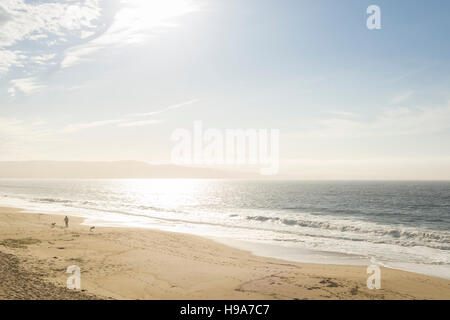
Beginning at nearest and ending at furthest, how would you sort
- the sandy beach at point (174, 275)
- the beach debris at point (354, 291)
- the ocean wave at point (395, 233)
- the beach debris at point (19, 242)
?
the sandy beach at point (174, 275), the beach debris at point (354, 291), the beach debris at point (19, 242), the ocean wave at point (395, 233)

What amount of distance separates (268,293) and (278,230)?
21079 millimetres

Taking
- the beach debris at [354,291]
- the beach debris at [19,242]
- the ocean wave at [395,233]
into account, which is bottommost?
the ocean wave at [395,233]

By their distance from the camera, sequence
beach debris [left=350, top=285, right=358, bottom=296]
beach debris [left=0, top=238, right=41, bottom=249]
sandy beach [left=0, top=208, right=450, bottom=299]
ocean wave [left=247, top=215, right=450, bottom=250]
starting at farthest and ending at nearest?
ocean wave [left=247, top=215, right=450, bottom=250] → beach debris [left=0, top=238, right=41, bottom=249] → beach debris [left=350, top=285, right=358, bottom=296] → sandy beach [left=0, top=208, right=450, bottom=299]

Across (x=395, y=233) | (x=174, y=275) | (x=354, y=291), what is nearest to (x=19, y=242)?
(x=174, y=275)

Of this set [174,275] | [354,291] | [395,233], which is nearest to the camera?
[354,291]

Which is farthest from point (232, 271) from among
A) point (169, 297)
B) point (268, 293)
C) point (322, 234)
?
point (322, 234)

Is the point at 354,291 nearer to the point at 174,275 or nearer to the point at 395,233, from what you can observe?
the point at 174,275

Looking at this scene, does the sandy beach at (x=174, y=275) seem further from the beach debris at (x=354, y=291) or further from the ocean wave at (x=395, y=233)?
the ocean wave at (x=395, y=233)

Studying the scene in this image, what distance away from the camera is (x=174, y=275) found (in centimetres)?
1507

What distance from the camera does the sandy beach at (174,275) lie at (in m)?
12.2

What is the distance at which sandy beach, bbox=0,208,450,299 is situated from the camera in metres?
12.2

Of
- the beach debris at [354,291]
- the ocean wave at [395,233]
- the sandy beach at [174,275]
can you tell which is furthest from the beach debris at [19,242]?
the ocean wave at [395,233]

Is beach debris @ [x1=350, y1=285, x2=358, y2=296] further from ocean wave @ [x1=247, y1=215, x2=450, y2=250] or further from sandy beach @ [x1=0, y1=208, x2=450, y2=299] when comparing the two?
ocean wave @ [x1=247, y1=215, x2=450, y2=250]

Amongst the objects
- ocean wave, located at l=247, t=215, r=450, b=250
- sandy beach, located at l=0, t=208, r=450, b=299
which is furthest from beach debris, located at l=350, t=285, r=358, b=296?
ocean wave, located at l=247, t=215, r=450, b=250
